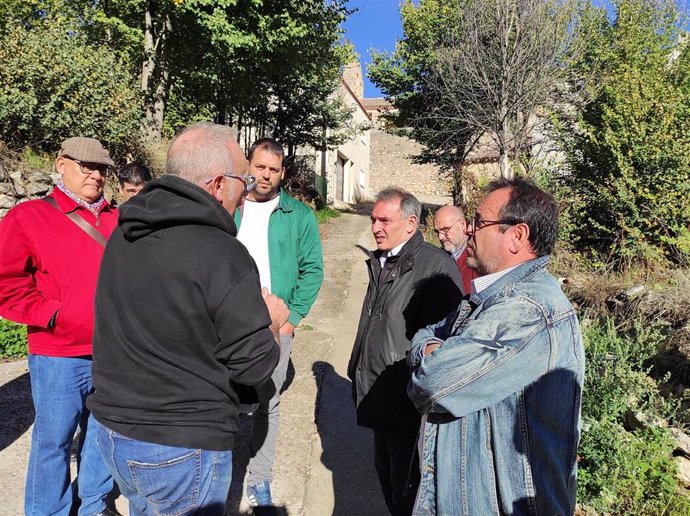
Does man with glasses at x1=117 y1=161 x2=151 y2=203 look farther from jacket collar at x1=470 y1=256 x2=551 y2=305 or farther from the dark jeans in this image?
jacket collar at x1=470 y1=256 x2=551 y2=305

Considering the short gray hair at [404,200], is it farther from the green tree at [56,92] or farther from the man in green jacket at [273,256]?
the green tree at [56,92]

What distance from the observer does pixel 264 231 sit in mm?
3117

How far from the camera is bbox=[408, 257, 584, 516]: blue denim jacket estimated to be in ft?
4.66

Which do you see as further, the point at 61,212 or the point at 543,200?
the point at 61,212

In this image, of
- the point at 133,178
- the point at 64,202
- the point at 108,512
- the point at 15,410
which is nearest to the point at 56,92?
the point at 133,178

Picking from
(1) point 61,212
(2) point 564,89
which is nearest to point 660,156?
(2) point 564,89

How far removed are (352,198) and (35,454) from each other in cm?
2855

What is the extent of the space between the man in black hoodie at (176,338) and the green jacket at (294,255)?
142 centimetres

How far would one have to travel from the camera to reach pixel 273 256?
311 cm

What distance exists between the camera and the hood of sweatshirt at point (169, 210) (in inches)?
59.9

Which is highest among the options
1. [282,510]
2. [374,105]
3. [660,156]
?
[374,105]

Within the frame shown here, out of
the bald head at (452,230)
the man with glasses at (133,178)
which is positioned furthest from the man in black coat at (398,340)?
the man with glasses at (133,178)

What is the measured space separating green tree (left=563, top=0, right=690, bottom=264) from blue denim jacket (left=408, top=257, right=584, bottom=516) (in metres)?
5.83

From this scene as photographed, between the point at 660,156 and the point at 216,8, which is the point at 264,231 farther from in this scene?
the point at 216,8
